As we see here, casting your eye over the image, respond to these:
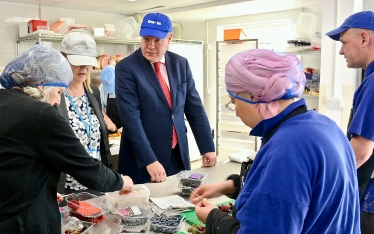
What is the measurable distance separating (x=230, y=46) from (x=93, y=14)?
81.9 inches

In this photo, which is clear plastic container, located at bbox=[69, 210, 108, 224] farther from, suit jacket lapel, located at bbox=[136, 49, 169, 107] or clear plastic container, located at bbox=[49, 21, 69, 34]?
clear plastic container, located at bbox=[49, 21, 69, 34]

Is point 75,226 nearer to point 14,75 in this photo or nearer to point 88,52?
point 14,75

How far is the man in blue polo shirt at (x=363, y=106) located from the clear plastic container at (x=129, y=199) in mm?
990

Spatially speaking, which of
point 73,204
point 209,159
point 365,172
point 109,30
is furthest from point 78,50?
point 109,30

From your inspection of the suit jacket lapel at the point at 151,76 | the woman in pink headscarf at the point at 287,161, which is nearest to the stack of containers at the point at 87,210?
the woman in pink headscarf at the point at 287,161

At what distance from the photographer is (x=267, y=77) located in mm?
962

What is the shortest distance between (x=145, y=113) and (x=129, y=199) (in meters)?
0.66

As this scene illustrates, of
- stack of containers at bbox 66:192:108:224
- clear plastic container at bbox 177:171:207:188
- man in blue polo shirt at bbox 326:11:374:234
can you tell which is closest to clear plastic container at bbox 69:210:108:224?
stack of containers at bbox 66:192:108:224

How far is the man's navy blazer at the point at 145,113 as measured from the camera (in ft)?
Answer: 6.72

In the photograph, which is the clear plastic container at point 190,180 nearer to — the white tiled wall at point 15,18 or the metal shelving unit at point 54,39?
the metal shelving unit at point 54,39

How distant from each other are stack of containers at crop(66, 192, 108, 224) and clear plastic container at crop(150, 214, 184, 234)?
0.23 m

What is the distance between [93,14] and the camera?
5.32 metres

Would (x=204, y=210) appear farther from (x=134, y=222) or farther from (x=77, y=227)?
(x=77, y=227)

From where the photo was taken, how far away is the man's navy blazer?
205 cm
